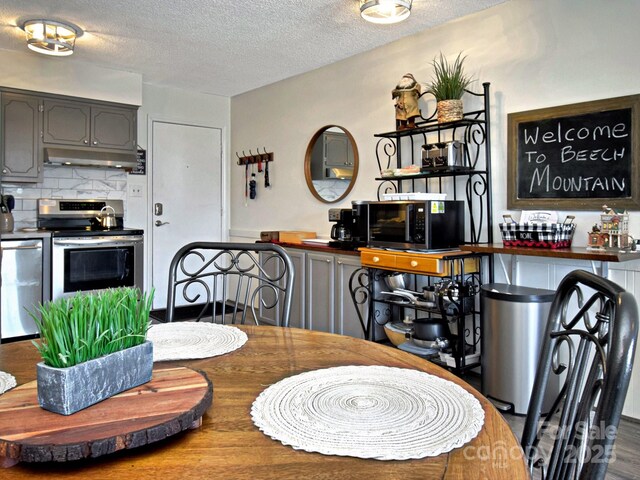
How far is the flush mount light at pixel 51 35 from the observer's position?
11.5 feet

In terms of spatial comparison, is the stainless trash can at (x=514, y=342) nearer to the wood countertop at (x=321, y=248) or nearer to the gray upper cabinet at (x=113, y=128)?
the wood countertop at (x=321, y=248)

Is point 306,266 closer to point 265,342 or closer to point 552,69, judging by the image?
point 552,69

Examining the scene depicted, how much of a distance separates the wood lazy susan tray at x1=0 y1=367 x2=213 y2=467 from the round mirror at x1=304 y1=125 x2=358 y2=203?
3535 millimetres

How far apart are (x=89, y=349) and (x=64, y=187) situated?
4.51 meters

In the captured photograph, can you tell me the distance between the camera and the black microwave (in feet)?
9.95

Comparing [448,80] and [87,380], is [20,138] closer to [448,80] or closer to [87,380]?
[448,80]

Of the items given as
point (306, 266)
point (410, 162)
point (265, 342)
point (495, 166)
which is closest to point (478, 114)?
point (495, 166)

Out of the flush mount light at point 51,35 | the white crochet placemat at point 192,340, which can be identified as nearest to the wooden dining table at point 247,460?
the white crochet placemat at point 192,340

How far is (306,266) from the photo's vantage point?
161 inches

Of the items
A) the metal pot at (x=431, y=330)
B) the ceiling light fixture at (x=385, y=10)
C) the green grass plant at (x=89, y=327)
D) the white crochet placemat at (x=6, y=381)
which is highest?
the ceiling light fixture at (x=385, y=10)

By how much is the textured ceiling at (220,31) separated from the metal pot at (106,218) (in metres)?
1.35

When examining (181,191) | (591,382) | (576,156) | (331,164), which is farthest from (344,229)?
(591,382)

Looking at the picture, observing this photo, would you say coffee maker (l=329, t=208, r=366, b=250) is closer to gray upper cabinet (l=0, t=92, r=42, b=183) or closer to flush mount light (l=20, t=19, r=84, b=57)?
flush mount light (l=20, t=19, r=84, b=57)

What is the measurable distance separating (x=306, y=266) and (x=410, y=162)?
45.5 inches
